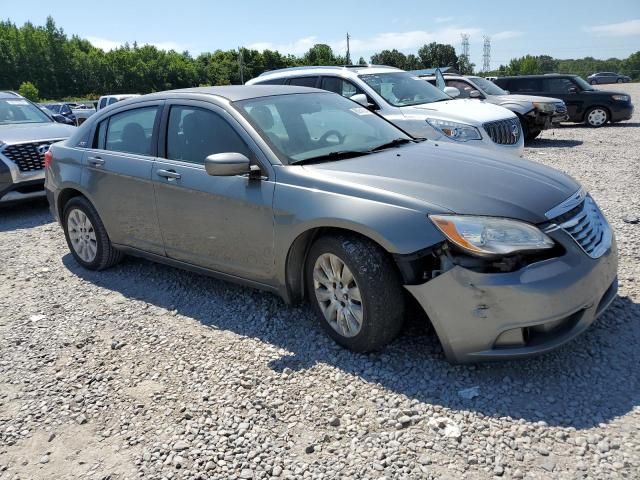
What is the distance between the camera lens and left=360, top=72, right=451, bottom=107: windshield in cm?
883

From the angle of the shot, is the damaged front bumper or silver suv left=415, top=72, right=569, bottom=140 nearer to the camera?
the damaged front bumper

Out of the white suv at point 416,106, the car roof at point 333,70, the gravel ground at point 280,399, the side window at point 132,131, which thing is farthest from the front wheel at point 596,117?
the side window at point 132,131

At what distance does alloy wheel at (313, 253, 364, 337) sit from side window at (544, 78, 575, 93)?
15.0 metres

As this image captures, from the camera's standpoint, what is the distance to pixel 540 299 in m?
2.90

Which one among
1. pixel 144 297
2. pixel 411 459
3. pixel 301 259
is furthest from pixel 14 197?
pixel 411 459

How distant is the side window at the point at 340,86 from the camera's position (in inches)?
342

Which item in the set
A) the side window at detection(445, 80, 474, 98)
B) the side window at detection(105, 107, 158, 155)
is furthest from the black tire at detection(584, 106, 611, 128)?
the side window at detection(105, 107, 158, 155)

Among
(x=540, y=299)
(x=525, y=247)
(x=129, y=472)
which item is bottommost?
(x=129, y=472)

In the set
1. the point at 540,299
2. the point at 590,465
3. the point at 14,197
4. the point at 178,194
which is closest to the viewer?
the point at 590,465

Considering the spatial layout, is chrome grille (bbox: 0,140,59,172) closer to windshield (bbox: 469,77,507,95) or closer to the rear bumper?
windshield (bbox: 469,77,507,95)

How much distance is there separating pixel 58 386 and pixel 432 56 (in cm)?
10866

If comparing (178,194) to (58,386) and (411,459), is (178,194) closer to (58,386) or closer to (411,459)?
(58,386)

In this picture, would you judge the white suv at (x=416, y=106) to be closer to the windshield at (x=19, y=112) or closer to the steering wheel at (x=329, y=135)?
the steering wheel at (x=329, y=135)

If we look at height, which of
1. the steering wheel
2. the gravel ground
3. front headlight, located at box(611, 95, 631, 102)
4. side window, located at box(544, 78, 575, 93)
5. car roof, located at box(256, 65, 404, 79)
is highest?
car roof, located at box(256, 65, 404, 79)
